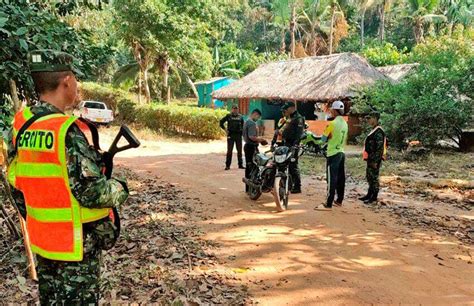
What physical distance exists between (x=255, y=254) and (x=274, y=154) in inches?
97.9

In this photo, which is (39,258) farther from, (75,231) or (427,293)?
(427,293)

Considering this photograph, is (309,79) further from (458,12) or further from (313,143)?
(458,12)

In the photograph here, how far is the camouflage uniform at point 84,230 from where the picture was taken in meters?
2.15

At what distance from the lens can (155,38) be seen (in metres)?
22.9

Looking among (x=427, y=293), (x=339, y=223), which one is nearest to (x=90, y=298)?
(x=427, y=293)

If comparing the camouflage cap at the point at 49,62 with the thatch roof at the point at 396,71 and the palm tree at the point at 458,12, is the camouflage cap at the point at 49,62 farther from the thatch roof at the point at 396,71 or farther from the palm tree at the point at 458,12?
the palm tree at the point at 458,12

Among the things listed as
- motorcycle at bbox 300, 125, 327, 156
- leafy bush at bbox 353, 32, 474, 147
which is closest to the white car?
motorcycle at bbox 300, 125, 327, 156

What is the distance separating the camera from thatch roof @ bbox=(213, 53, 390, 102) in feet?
63.3

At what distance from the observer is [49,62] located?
2.29 metres

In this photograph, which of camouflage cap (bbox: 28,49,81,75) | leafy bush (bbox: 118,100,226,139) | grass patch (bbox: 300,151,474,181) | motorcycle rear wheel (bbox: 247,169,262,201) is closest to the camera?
camouflage cap (bbox: 28,49,81,75)

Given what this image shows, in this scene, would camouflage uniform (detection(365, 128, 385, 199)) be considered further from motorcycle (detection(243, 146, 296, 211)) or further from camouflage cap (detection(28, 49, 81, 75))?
camouflage cap (detection(28, 49, 81, 75))

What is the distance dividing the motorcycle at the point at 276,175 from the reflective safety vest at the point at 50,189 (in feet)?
16.5

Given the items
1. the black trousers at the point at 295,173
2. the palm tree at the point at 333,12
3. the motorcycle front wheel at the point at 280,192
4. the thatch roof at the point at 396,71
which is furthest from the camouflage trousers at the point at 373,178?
the palm tree at the point at 333,12

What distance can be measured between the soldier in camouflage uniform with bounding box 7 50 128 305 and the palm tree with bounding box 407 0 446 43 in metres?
37.7
